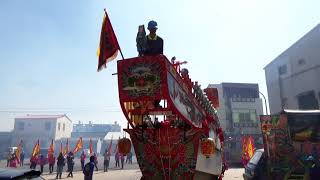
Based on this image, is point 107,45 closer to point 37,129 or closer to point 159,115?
point 159,115

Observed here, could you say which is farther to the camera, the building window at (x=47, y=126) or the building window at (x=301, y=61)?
the building window at (x=47, y=126)

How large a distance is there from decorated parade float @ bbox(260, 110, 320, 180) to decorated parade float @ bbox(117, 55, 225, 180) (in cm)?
360

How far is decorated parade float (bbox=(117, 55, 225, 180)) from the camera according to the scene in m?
7.30

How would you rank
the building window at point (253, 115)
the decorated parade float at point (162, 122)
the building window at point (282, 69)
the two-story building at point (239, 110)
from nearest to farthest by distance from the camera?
the decorated parade float at point (162, 122) → the building window at point (282, 69) → the two-story building at point (239, 110) → the building window at point (253, 115)

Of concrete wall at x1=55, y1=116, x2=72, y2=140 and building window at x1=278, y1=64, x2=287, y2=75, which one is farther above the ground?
building window at x1=278, y1=64, x2=287, y2=75

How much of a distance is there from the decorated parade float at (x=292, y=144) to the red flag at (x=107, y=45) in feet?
21.7

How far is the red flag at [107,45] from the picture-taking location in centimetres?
848

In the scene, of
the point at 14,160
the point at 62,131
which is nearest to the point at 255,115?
the point at 14,160

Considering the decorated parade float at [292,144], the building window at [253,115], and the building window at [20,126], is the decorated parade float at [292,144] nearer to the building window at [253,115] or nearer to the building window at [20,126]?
the building window at [253,115]

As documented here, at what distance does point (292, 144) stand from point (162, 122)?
20.0 feet

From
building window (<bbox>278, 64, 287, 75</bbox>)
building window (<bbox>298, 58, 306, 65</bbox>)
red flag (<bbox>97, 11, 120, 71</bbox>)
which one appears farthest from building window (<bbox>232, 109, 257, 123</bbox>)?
red flag (<bbox>97, 11, 120, 71</bbox>)

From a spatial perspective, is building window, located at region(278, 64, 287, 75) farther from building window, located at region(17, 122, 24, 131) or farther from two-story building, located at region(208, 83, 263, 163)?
building window, located at region(17, 122, 24, 131)

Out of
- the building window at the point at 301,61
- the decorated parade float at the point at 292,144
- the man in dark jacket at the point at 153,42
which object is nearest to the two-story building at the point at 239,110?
the building window at the point at 301,61

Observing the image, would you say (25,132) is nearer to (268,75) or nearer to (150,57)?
(268,75)
